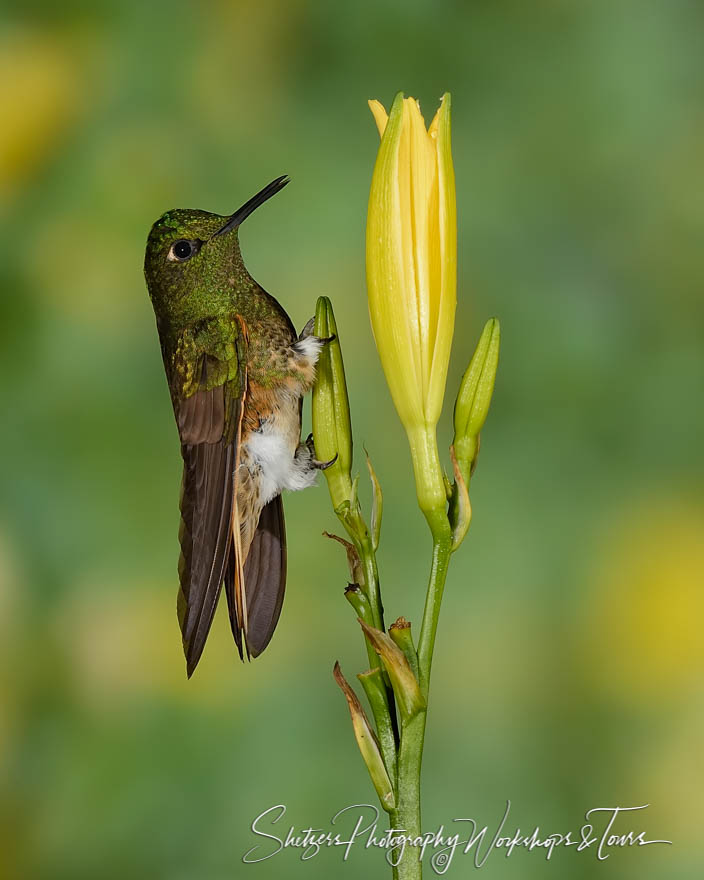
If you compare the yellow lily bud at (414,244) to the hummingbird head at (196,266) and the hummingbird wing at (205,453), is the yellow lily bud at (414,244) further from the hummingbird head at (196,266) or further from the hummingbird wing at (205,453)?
the hummingbird head at (196,266)

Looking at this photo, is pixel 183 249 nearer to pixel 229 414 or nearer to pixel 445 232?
pixel 229 414

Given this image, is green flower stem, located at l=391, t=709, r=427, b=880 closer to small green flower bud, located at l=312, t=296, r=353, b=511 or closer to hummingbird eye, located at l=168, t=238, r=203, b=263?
small green flower bud, located at l=312, t=296, r=353, b=511

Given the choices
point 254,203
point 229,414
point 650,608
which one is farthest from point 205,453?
point 650,608

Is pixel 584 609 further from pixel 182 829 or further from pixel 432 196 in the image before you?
pixel 432 196

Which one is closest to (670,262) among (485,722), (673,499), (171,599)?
(673,499)

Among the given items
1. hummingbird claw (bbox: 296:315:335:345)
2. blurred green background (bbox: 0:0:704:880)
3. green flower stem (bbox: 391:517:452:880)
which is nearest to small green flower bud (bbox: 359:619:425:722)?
green flower stem (bbox: 391:517:452:880)

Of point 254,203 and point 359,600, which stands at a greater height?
point 254,203
